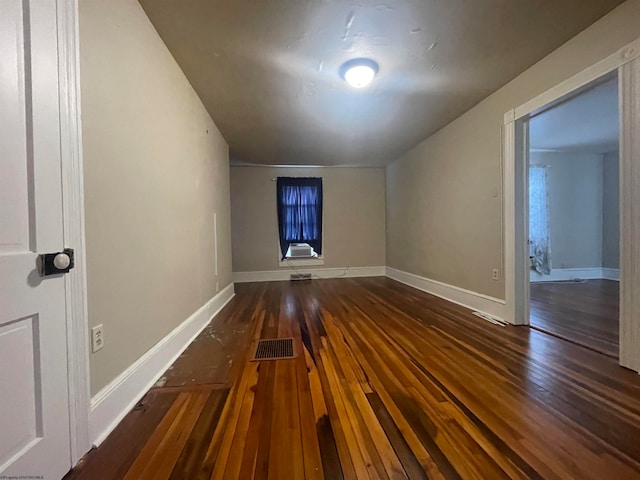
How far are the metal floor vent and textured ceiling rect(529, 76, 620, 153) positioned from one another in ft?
10.7

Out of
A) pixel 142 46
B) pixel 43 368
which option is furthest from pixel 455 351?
pixel 142 46

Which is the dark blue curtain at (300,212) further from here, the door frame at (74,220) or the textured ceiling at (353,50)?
the door frame at (74,220)

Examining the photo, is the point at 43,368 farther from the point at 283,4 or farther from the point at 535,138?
the point at 535,138

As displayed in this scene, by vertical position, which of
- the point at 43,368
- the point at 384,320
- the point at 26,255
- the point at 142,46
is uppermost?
the point at 142,46

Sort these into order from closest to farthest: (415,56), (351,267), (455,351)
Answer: (455,351) → (415,56) → (351,267)

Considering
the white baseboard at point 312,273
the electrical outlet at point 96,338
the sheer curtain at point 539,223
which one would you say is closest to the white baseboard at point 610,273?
the sheer curtain at point 539,223

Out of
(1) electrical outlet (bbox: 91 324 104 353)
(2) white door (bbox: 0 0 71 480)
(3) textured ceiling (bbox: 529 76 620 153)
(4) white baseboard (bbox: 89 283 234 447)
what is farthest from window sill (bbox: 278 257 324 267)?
(2) white door (bbox: 0 0 71 480)

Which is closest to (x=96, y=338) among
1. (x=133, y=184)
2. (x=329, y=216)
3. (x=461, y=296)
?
(x=133, y=184)

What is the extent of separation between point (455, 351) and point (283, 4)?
268cm

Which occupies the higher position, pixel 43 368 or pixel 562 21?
pixel 562 21

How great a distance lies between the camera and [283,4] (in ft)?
5.76

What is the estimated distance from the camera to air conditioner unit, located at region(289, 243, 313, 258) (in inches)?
240

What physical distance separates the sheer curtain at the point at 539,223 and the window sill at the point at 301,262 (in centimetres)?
417

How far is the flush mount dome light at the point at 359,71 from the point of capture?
233cm
